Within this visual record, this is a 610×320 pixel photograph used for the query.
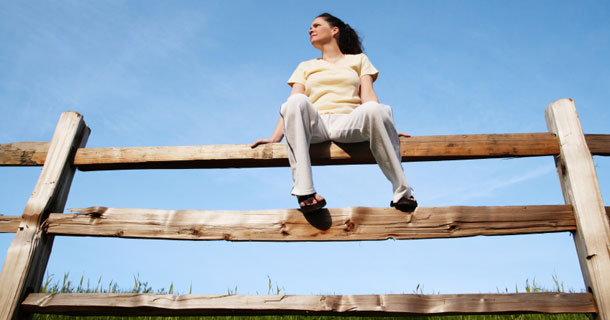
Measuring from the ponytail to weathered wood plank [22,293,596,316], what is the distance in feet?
7.29

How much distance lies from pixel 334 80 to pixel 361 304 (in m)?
1.70

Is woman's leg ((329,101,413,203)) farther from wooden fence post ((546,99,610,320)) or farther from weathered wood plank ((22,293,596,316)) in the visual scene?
wooden fence post ((546,99,610,320))

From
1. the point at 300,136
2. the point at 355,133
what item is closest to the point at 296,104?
the point at 300,136

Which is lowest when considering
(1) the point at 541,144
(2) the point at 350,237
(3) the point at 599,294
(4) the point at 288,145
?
(3) the point at 599,294

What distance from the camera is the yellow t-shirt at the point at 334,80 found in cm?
331

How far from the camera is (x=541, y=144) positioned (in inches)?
131

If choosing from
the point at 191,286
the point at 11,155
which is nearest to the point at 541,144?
the point at 191,286

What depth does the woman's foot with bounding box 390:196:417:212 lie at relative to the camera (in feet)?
9.80

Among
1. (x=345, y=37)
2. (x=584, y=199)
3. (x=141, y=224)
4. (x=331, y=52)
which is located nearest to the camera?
(x=584, y=199)

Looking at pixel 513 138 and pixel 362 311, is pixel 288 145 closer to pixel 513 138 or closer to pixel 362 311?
pixel 362 311

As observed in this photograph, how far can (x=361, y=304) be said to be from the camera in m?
2.73

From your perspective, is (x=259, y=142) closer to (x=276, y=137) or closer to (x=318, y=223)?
(x=276, y=137)

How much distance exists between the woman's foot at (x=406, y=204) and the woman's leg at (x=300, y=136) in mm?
638

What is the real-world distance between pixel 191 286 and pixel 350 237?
2.09 m
